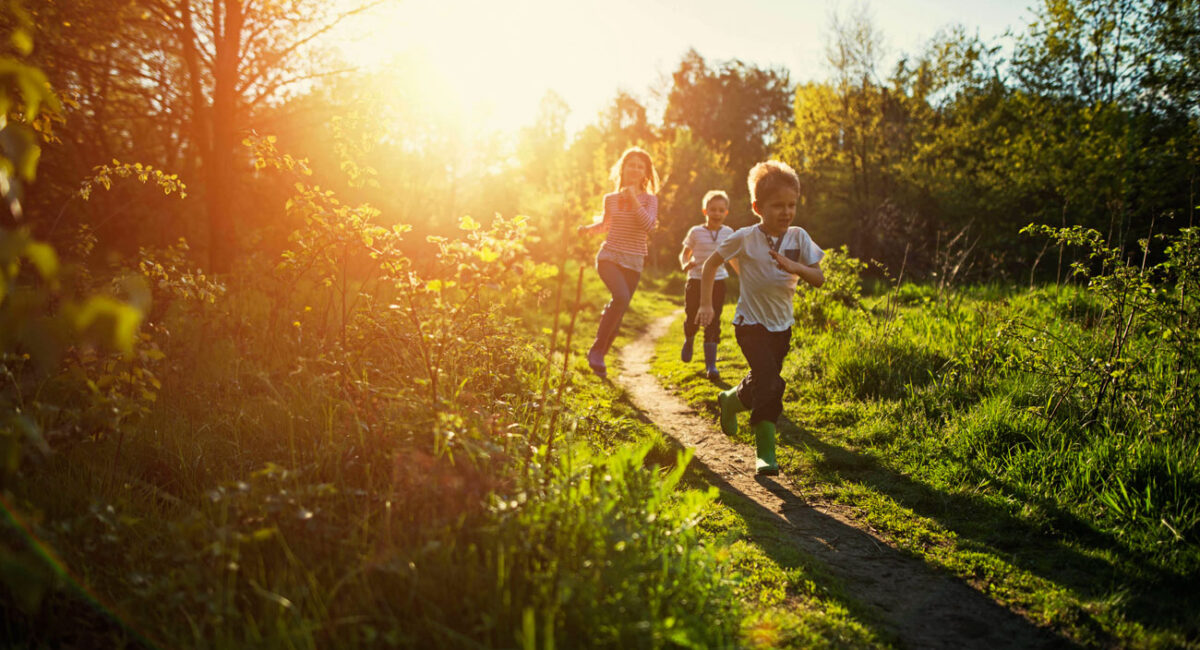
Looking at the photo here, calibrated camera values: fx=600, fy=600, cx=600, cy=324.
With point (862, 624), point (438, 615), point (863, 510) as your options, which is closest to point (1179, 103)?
point (863, 510)

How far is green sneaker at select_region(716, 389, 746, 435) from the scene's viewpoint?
193 inches

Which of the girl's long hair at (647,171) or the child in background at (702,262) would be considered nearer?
the girl's long hair at (647,171)

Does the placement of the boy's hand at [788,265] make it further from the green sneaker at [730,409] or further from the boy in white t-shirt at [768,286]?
the green sneaker at [730,409]

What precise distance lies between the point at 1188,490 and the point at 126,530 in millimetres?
5207

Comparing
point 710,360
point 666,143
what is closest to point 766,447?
point 710,360

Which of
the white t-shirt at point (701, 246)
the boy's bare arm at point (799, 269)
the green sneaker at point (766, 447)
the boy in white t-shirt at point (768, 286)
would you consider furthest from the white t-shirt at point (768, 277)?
Answer: the white t-shirt at point (701, 246)

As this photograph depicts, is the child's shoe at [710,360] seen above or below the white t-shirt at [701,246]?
below

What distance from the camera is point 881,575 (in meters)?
2.95

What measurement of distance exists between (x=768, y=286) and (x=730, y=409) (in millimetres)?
1155

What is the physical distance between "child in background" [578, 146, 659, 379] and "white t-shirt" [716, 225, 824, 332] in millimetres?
2322

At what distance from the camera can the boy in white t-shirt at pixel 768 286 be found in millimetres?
4281

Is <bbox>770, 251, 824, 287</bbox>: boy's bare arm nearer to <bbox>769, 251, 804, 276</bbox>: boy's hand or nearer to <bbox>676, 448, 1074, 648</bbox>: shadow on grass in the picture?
<bbox>769, 251, 804, 276</bbox>: boy's hand

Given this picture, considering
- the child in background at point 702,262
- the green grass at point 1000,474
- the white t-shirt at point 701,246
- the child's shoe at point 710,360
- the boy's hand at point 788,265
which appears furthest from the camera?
the white t-shirt at point 701,246

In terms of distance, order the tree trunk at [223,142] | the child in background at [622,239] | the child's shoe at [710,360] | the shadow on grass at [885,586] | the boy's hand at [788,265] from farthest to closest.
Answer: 1. the tree trunk at [223,142]
2. the child's shoe at [710,360]
3. the child in background at [622,239]
4. the boy's hand at [788,265]
5. the shadow on grass at [885,586]
